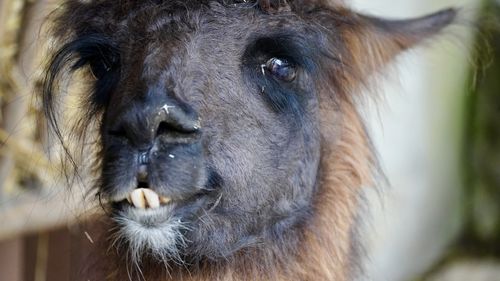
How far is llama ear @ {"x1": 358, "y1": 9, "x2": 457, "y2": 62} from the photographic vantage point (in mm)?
2012

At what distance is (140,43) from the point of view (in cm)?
164

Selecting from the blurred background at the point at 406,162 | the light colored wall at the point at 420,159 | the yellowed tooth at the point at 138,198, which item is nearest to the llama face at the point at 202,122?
the yellowed tooth at the point at 138,198

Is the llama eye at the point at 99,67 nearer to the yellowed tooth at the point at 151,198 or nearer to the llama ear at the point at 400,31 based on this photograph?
the yellowed tooth at the point at 151,198

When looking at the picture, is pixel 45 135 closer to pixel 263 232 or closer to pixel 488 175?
pixel 263 232

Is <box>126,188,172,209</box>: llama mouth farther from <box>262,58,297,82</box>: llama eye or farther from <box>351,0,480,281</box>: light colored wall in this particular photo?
<box>351,0,480,281</box>: light colored wall

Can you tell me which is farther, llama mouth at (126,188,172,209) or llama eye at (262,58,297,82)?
llama eye at (262,58,297,82)

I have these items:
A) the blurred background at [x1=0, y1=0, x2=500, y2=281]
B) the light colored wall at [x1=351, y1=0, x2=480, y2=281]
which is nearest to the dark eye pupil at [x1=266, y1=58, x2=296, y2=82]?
the blurred background at [x1=0, y1=0, x2=500, y2=281]

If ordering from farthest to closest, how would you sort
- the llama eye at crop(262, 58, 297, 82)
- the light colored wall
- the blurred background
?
the light colored wall, the blurred background, the llama eye at crop(262, 58, 297, 82)

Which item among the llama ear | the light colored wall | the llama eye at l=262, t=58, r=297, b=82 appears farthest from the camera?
the light colored wall

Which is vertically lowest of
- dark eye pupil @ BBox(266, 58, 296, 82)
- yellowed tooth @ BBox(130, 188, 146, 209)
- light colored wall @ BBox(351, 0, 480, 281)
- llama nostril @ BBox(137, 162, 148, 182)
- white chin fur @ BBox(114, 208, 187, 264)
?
light colored wall @ BBox(351, 0, 480, 281)

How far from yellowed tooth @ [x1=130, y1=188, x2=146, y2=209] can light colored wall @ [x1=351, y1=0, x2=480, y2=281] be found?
2.40 meters

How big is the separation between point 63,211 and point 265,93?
46.5 inches

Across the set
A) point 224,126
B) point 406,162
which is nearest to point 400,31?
point 224,126

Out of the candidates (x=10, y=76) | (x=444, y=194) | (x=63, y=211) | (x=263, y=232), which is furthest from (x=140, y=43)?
(x=444, y=194)
